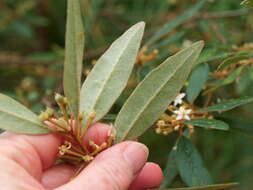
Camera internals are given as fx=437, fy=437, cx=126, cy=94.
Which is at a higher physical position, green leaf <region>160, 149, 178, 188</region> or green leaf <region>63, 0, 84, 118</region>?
green leaf <region>63, 0, 84, 118</region>

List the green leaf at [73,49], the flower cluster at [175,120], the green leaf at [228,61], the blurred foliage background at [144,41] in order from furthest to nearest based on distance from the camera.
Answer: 1. the blurred foliage background at [144,41]
2. the flower cluster at [175,120]
3. the green leaf at [228,61]
4. the green leaf at [73,49]

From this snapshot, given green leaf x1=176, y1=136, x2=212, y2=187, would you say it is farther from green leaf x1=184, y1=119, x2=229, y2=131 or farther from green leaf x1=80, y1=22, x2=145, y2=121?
green leaf x1=80, y1=22, x2=145, y2=121

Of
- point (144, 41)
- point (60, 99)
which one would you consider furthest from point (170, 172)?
point (144, 41)

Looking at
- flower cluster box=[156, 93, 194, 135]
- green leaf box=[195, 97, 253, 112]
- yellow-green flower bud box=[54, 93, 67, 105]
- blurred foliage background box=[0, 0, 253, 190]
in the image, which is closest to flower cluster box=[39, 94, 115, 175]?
yellow-green flower bud box=[54, 93, 67, 105]

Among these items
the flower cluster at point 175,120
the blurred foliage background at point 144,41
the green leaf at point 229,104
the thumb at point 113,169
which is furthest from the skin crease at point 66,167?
the blurred foliage background at point 144,41

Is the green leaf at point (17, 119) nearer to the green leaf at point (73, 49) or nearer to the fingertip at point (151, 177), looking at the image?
the green leaf at point (73, 49)
